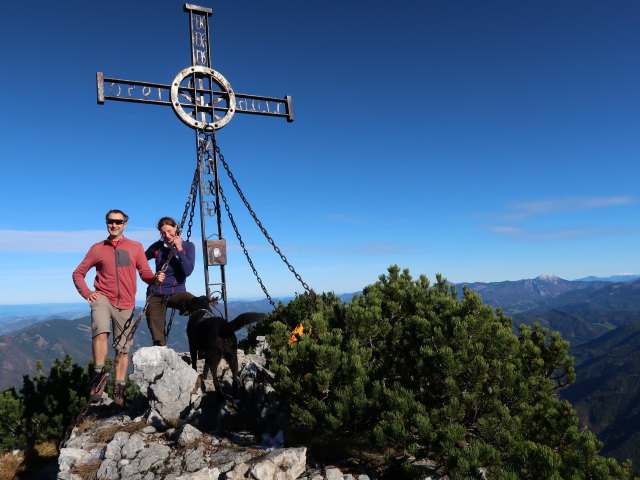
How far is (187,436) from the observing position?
557cm

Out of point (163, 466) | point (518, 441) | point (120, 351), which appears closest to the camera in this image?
point (518, 441)

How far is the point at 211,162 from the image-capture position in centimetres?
902

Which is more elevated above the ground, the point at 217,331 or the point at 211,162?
the point at 211,162

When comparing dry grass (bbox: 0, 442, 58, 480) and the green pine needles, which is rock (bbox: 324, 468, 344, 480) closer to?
the green pine needles

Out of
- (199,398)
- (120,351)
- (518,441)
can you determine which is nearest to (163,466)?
(199,398)

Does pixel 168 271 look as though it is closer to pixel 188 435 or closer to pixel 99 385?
pixel 99 385

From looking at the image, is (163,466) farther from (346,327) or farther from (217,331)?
(346,327)

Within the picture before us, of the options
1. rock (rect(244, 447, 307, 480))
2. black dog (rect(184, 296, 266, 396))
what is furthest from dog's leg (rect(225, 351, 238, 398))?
rock (rect(244, 447, 307, 480))

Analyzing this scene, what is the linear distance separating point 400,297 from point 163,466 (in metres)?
4.76

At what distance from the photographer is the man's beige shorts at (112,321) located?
6.73m

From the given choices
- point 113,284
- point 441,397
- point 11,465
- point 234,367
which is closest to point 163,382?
point 234,367

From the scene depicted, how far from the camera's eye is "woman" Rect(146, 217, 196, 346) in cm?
775

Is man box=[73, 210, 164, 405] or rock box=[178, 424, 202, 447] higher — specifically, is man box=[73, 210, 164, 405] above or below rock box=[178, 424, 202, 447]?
above

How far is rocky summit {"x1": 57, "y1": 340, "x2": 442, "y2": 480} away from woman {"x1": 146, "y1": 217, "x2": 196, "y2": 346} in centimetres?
129
